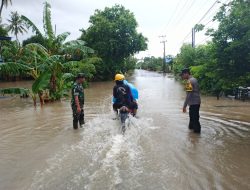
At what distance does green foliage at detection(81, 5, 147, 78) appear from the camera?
40.1 m

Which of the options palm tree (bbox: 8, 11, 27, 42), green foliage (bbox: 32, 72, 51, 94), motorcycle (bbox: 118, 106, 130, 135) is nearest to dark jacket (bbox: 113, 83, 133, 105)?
motorcycle (bbox: 118, 106, 130, 135)

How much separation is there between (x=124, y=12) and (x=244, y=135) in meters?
35.8

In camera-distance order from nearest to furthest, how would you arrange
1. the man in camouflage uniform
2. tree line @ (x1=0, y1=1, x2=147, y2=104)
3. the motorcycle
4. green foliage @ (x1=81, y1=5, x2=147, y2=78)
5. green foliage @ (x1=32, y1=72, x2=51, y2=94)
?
the motorcycle → the man in camouflage uniform → green foliage @ (x1=32, y1=72, x2=51, y2=94) → tree line @ (x1=0, y1=1, x2=147, y2=104) → green foliage @ (x1=81, y1=5, x2=147, y2=78)

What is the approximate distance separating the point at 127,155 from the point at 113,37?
1394 inches

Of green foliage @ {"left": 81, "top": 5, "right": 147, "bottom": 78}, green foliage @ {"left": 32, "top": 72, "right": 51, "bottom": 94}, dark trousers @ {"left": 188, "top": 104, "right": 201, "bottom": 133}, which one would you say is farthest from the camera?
green foliage @ {"left": 81, "top": 5, "right": 147, "bottom": 78}

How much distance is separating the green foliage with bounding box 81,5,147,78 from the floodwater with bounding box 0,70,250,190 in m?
29.6

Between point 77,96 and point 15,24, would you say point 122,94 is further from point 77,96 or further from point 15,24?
point 15,24

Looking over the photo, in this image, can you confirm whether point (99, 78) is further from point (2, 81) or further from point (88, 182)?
point (88, 182)

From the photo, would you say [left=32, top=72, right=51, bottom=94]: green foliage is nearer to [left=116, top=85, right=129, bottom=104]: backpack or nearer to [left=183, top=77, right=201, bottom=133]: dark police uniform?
[left=116, top=85, right=129, bottom=104]: backpack

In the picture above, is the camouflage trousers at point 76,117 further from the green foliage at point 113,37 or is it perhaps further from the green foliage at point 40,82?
the green foliage at point 113,37

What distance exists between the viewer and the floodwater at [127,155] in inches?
213

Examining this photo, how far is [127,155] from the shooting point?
6863 millimetres

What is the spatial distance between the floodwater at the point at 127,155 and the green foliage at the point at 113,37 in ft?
97.0

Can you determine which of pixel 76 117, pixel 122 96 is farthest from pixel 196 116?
pixel 76 117
